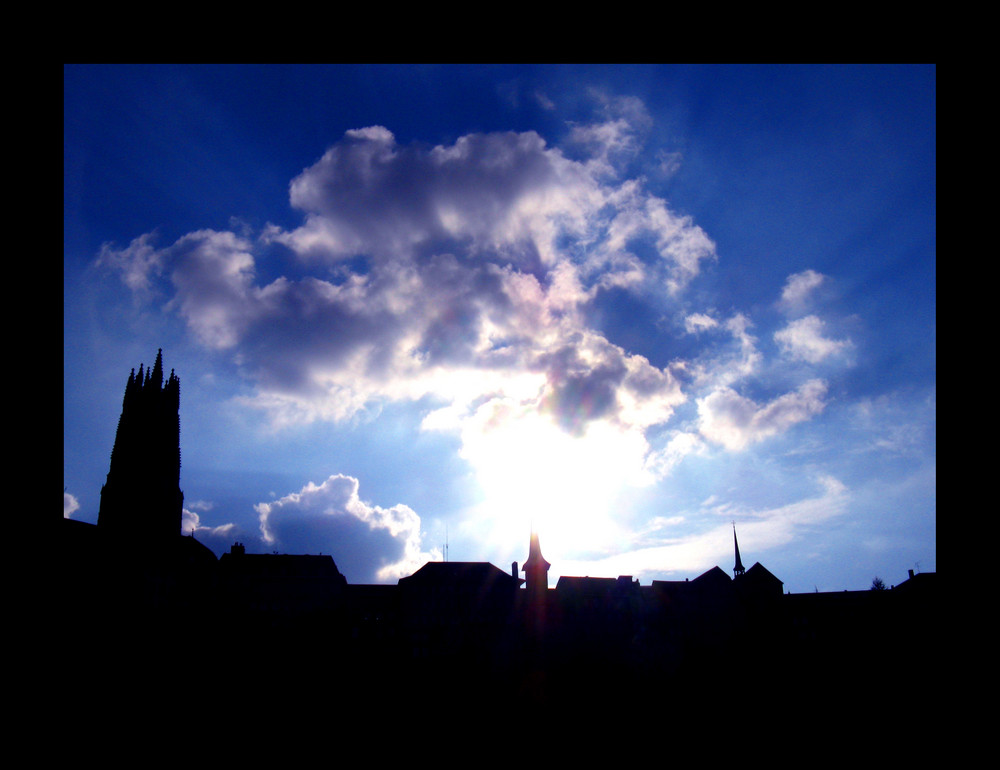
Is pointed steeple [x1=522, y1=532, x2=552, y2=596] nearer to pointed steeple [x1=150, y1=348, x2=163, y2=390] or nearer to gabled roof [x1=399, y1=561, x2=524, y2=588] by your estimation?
gabled roof [x1=399, y1=561, x2=524, y2=588]

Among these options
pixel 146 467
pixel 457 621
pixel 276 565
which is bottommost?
pixel 457 621

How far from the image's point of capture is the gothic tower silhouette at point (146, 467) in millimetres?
64562

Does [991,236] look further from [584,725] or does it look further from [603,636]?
[603,636]

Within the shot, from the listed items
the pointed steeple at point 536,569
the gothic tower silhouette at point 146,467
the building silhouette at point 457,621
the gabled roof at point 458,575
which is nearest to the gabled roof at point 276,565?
the building silhouette at point 457,621

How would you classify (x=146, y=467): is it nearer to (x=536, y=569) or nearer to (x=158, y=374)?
(x=158, y=374)

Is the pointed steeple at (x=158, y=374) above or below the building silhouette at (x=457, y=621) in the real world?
above

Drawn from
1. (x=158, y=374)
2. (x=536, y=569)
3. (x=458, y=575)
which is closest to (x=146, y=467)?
(x=158, y=374)

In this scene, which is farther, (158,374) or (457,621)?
(158,374)

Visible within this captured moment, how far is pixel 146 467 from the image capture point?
66.9 meters

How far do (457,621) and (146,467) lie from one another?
3794 centimetres

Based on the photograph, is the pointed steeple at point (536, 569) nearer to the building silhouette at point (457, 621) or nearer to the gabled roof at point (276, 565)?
the building silhouette at point (457, 621)

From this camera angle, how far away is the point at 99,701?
28875mm

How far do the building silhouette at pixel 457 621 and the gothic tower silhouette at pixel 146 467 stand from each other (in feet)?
0.55
